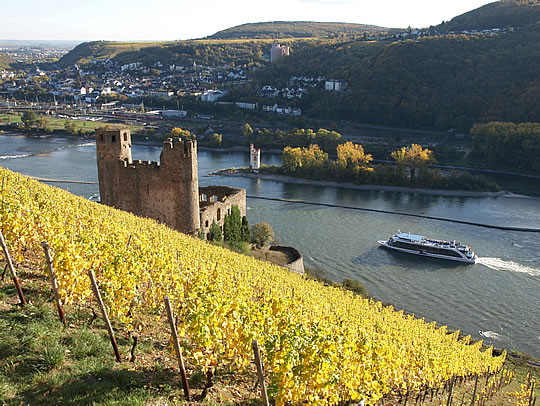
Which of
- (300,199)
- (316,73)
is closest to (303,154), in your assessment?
(300,199)

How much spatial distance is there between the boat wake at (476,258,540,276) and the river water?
0.06 meters

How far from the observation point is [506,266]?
30.5 m

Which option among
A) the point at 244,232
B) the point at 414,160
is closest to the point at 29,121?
the point at 414,160

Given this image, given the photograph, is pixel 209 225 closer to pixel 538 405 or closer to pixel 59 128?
pixel 538 405

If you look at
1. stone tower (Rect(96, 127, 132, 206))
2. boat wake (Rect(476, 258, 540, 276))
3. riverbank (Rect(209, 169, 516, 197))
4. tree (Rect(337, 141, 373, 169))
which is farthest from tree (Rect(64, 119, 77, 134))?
boat wake (Rect(476, 258, 540, 276))

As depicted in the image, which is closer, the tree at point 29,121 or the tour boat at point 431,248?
the tour boat at point 431,248

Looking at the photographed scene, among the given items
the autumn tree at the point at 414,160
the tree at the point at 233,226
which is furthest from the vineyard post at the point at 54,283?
the autumn tree at the point at 414,160

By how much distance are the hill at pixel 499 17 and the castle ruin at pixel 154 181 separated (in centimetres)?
10038

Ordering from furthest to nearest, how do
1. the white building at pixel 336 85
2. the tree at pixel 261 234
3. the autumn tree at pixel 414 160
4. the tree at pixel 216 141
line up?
1. the white building at pixel 336 85
2. the tree at pixel 216 141
3. the autumn tree at pixel 414 160
4. the tree at pixel 261 234

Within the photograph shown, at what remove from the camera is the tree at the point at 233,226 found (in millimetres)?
25391

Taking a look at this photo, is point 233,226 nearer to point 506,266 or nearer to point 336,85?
point 506,266

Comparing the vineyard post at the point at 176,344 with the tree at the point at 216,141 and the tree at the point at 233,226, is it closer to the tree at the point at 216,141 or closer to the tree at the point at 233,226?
the tree at the point at 233,226

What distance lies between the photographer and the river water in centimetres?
2431

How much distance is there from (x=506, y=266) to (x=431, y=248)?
4437 millimetres
